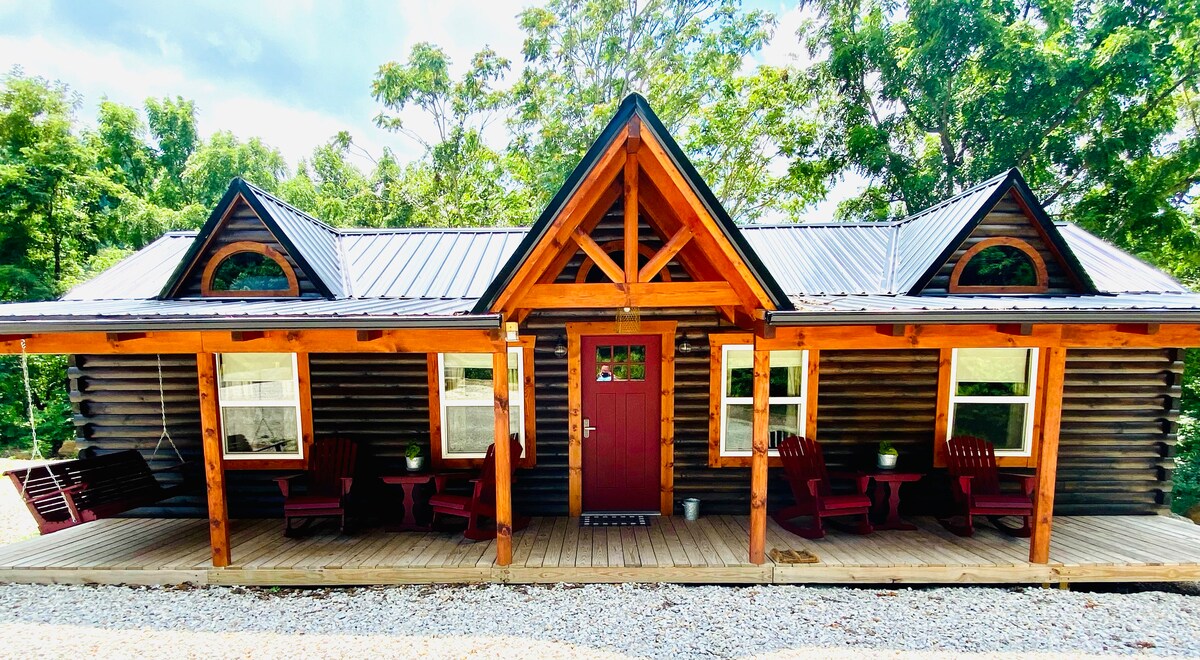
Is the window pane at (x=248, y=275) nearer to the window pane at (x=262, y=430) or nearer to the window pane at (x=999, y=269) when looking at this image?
the window pane at (x=262, y=430)

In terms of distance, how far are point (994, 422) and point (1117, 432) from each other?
4.92ft

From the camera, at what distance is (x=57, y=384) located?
13078 mm

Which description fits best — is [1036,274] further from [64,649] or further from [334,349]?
[64,649]

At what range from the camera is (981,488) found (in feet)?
16.8

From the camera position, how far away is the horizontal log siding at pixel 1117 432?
5.48 meters

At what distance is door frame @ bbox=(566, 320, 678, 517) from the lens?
17.6 feet

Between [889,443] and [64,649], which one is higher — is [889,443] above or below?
above

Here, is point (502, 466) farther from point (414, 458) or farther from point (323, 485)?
point (323, 485)

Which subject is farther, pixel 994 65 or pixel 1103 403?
pixel 994 65

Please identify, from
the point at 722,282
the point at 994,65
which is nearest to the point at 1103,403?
the point at 722,282

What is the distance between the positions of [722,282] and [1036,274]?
439 cm

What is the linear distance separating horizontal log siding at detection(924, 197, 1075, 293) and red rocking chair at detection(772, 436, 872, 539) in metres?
2.46

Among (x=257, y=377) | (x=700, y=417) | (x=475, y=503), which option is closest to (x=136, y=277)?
(x=257, y=377)

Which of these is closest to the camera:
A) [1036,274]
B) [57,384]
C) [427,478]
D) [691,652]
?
[691,652]
